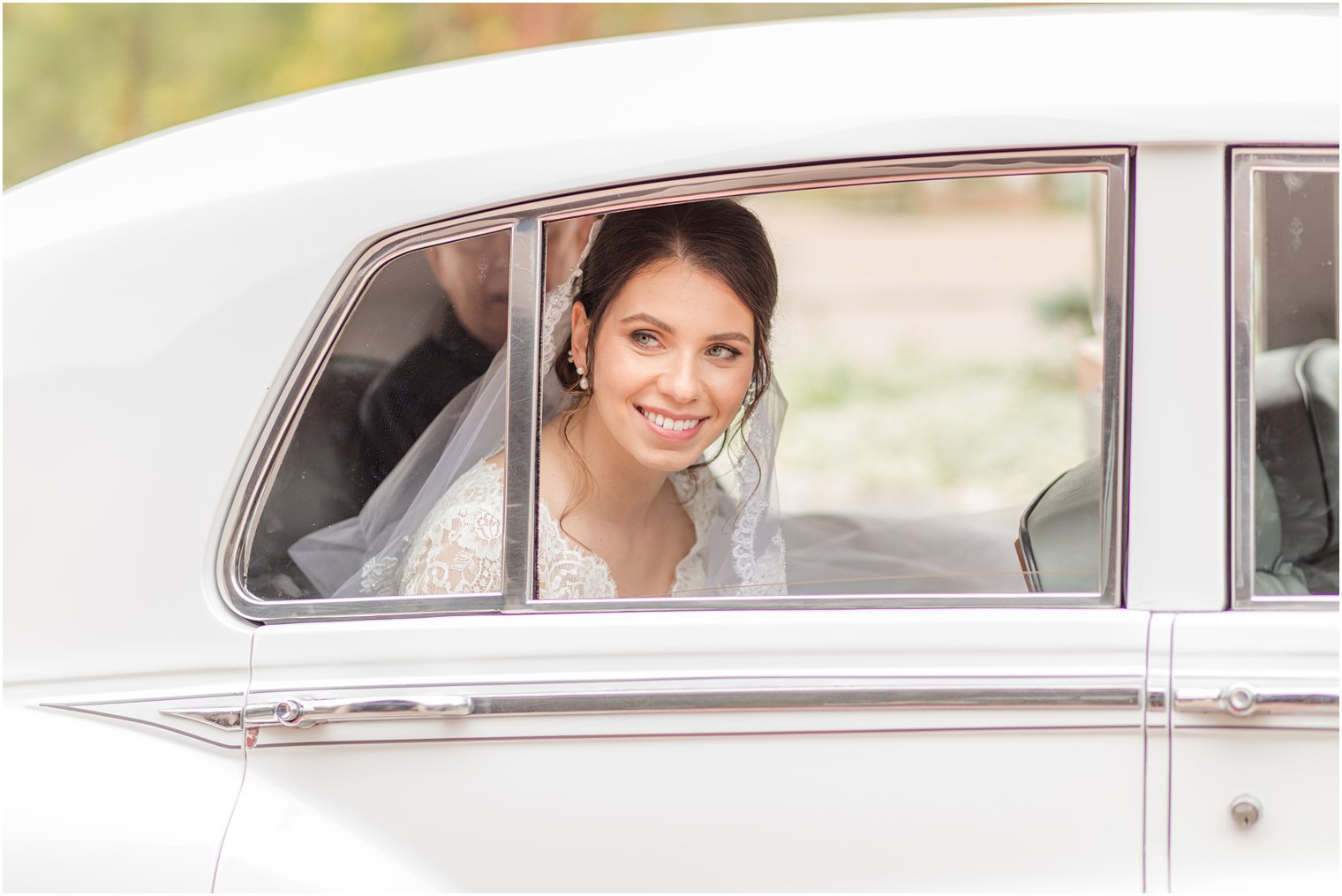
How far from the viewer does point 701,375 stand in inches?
82.4

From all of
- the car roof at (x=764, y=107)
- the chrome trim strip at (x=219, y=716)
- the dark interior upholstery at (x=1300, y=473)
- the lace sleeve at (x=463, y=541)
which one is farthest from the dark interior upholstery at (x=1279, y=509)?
the chrome trim strip at (x=219, y=716)

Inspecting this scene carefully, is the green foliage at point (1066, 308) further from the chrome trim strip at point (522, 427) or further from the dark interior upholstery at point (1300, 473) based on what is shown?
the chrome trim strip at point (522, 427)

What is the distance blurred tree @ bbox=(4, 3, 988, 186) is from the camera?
7.62 m

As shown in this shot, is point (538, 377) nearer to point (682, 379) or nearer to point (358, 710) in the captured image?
point (682, 379)

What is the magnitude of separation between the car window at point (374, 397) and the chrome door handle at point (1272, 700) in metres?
1.09

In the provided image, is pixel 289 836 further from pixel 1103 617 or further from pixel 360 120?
pixel 1103 617

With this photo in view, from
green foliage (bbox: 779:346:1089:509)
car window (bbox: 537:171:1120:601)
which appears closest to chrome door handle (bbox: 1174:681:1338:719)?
→ car window (bbox: 537:171:1120:601)

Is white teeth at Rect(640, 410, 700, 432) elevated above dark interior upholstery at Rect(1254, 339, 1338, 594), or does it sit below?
above

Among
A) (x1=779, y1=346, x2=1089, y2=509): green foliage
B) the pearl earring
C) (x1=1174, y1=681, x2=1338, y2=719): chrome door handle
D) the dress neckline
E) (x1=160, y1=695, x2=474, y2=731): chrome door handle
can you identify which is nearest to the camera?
(x1=1174, y1=681, x2=1338, y2=719): chrome door handle

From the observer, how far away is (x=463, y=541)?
6.30 feet

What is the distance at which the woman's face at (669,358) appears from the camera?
6.81ft

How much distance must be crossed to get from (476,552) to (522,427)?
0.24 meters

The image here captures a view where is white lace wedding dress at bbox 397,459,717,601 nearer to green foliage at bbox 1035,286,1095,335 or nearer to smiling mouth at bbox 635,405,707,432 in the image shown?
smiling mouth at bbox 635,405,707,432

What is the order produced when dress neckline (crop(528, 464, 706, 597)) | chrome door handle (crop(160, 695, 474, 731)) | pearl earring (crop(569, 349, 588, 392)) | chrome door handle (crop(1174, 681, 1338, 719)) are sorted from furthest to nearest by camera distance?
pearl earring (crop(569, 349, 588, 392)) → dress neckline (crop(528, 464, 706, 597)) → chrome door handle (crop(160, 695, 474, 731)) → chrome door handle (crop(1174, 681, 1338, 719))
